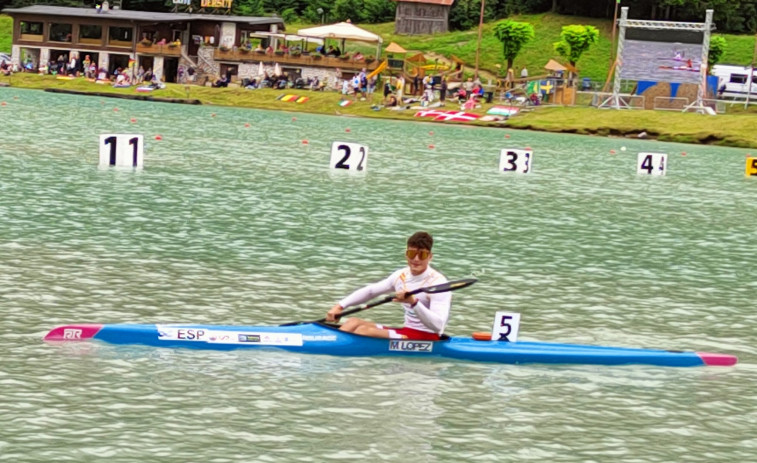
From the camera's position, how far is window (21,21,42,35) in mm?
103812

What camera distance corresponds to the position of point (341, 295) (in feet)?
57.1

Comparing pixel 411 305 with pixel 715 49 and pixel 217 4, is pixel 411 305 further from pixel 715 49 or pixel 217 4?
pixel 217 4

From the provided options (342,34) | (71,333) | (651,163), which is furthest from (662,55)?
(71,333)

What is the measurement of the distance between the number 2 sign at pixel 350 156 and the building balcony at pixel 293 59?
47.8 m

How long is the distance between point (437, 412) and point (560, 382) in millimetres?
2036

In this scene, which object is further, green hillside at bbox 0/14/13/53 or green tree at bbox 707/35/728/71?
green hillside at bbox 0/14/13/53

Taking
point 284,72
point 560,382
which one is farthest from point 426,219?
point 284,72

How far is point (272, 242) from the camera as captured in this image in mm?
22000

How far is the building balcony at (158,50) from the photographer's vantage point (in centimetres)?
9581

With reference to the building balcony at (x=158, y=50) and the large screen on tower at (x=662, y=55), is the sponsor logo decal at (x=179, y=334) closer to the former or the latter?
the large screen on tower at (x=662, y=55)

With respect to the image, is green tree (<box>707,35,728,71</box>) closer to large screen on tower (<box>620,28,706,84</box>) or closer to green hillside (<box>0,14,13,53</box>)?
large screen on tower (<box>620,28,706,84</box>)

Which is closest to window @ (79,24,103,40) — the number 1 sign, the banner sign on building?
the banner sign on building

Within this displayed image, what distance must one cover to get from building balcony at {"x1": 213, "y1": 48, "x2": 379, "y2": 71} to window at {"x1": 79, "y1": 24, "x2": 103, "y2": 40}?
14717 mm

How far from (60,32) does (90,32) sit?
2.96 metres
